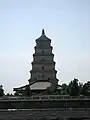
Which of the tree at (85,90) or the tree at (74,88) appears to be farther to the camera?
the tree at (85,90)

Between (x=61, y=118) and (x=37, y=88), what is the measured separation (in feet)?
134

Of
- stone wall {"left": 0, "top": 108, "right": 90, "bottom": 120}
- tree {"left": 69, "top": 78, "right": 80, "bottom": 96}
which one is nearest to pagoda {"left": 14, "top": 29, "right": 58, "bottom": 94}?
tree {"left": 69, "top": 78, "right": 80, "bottom": 96}

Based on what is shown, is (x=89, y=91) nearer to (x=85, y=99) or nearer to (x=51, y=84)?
(x=51, y=84)

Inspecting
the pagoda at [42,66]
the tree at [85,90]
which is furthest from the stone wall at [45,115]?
the pagoda at [42,66]

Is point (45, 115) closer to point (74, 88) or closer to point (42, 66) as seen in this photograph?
point (74, 88)

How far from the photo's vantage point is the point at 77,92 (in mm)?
66438

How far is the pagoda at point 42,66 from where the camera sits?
273ft

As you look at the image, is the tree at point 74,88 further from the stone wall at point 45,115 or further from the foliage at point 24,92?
the stone wall at point 45,115

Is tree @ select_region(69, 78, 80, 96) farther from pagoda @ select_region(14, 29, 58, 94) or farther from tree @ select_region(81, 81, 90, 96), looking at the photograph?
Result: pagoda @ select_region(14, 29, 58, 94)

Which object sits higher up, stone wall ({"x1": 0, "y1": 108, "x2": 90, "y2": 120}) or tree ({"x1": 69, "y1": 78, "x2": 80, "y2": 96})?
tree ({"x1": 69, "y1": 78, "x2": 80, "y2": 96})

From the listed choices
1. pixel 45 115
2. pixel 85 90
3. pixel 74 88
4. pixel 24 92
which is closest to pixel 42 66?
pixel 24 92

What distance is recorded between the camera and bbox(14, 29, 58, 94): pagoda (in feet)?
273

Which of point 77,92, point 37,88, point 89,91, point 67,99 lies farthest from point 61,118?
point 37,88

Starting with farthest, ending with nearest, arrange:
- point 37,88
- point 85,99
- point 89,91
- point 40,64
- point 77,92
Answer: point 40,64 < point 37,88 < point 89,91 < point 77,92 < point 85,99
